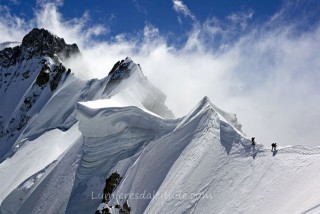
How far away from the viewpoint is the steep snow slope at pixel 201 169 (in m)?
20.3

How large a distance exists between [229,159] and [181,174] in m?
3.48

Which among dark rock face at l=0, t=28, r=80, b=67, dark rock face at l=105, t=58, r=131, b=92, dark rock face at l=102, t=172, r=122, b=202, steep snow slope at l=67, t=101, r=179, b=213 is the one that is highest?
dark rock face at l=0, t=28, r=80, b=67

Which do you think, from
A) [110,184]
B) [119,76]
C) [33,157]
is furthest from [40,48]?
[110,184]

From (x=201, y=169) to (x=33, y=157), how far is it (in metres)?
29.8

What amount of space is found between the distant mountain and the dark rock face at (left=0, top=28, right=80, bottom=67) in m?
32.5

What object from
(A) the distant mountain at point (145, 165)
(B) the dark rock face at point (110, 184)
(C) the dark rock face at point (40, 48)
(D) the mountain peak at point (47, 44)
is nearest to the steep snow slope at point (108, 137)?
(A) the distant mountain at point (145, 165)

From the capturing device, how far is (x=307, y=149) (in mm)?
23562

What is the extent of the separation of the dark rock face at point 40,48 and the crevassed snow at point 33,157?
37.7 meters

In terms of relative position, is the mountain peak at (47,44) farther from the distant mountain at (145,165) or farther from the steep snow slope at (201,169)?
the steep snow slope at (201,169)

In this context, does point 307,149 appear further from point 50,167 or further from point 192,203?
point 50,167

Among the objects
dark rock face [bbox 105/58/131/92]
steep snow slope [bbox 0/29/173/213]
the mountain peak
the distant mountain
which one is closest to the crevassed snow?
steep snow slope [bbox 0/29/173/213]

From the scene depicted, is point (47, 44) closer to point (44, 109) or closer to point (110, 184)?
point (44, 109)

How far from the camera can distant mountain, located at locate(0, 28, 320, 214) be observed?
21734 mm

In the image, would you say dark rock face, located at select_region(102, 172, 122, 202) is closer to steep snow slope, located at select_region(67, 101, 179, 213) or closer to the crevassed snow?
steep snow slope, located at select_region(67, 101, 179, 213)
